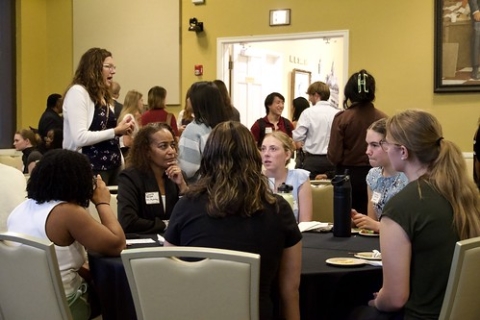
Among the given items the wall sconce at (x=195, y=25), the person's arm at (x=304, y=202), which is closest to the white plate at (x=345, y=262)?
the person's arm at (x=304, y=202)

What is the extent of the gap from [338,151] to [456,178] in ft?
8.51

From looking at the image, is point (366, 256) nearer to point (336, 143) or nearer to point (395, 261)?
point (395, 261)

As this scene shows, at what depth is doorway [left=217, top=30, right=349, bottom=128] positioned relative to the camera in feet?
24.3

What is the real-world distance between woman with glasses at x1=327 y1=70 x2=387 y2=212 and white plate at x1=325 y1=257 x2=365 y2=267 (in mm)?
2204

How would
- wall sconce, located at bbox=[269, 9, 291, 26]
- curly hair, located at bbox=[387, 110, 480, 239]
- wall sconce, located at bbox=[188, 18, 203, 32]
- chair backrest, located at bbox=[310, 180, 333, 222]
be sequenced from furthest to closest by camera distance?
wall sconce, located at bbox=[188, 18, 203, 32] → wall sconce, located at bbox=[269, 9, 291, 26] → chair backrest, located at bbox=[310, 180, 333, 222] → curly hair, located at bbox=[387, 110, 480, 239]

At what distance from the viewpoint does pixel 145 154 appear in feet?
10.8

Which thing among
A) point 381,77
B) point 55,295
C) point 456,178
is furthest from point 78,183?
point 381,77

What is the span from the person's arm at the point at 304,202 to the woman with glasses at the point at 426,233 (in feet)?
4.29

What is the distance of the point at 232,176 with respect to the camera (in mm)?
2084

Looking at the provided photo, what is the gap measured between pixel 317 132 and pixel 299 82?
431cm

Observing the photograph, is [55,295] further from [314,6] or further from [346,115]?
[314,6]

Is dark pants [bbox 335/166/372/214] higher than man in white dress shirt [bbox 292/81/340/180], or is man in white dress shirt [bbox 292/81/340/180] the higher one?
man in white dress shirt [bbox 292/81/340/180]

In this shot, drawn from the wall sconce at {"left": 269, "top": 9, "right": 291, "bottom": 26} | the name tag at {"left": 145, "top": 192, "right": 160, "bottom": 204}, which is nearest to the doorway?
the wall sconce at {"left": 269, "top": 9, "right": 291, "bottom": 26}

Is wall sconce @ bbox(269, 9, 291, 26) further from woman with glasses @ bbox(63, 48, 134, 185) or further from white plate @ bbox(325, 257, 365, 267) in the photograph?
white plate @ bbox(325, 257, 365, 267)
